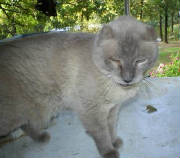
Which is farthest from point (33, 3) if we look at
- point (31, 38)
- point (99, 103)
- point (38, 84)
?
point (99, 103)

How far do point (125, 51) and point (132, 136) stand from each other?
48 centimetres

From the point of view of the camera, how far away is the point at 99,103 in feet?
2.98

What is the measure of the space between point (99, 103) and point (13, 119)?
0.35 metres

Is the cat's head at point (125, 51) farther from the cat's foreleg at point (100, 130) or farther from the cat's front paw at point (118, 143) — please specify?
the cat's front paw at point (118, 143)

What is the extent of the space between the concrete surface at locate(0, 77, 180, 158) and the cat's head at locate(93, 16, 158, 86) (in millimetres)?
332

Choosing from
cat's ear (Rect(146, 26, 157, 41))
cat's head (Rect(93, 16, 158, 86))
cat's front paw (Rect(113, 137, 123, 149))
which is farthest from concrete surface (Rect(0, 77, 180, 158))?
cat's ear (Rect(146, 26, 157, 41))

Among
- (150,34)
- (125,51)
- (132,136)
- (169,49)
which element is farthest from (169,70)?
(125,51)

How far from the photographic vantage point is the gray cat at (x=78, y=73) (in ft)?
2.70

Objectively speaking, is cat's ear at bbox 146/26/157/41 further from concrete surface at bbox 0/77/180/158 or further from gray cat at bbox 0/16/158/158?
concrete surface at bbox 0/77/180/158

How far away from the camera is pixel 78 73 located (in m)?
0.95

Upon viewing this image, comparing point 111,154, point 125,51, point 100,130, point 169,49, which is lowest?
point 111,154

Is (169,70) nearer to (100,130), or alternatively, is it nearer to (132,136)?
(132,136)

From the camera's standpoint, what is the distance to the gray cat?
82 centimetres

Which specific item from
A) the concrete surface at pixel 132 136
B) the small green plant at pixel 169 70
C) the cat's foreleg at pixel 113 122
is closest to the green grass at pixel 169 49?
the small green plant at pixel 169 70
